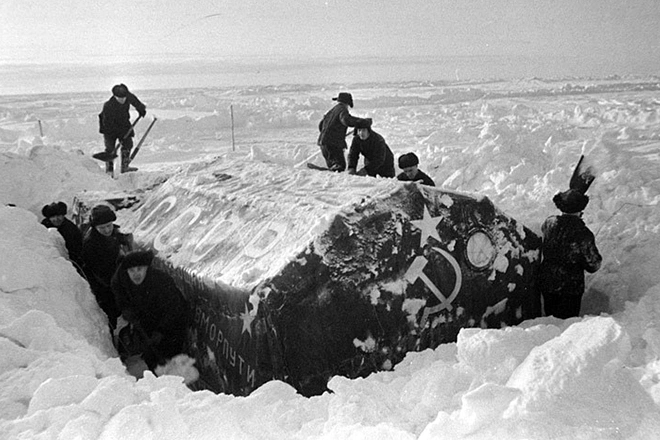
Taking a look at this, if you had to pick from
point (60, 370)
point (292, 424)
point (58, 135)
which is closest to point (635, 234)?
point (292, 424)

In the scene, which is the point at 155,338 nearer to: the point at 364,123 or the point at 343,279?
the point at 343,279

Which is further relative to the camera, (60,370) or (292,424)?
(60,370)

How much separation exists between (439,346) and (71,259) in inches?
131

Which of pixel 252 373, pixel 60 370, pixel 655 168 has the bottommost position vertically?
pixel 252 373

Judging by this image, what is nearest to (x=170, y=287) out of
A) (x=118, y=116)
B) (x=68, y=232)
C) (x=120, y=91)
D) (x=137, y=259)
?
(x=137, y=259)

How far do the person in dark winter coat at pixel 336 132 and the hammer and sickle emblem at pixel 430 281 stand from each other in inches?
161

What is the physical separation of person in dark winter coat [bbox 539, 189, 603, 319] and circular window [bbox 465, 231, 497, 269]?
47cm

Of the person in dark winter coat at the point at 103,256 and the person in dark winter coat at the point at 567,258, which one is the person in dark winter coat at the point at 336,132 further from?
the person in dark winter coat at the point at 567,258

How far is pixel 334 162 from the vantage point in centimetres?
790

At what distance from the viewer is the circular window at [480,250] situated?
370 cm

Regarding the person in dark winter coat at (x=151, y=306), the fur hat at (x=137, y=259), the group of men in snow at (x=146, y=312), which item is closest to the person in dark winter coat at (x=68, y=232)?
the group of men in snow at (x=146, y=312)

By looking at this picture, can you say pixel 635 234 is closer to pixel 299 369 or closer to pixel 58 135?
pixel 299 369

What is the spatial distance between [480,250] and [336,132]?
429 cm

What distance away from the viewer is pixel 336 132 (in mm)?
7680
